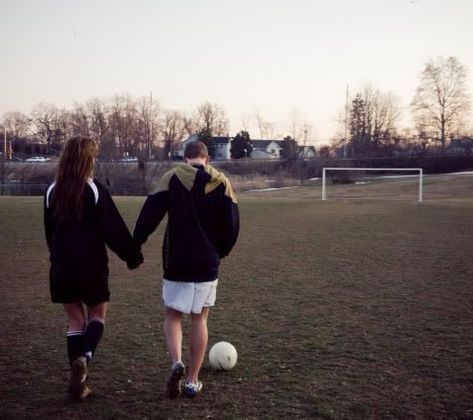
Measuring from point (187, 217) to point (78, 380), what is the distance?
1.35m

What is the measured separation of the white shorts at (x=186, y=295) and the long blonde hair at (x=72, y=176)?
2.73 ft

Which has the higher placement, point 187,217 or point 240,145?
point 240,145

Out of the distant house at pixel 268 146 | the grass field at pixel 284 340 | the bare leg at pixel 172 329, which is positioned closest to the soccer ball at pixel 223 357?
the grass field at pixel 284 340

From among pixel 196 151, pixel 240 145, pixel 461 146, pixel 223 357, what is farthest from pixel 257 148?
pixel 196 151

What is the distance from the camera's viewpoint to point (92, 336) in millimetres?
4012

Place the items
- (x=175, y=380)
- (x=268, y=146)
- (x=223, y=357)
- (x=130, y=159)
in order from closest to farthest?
(x=175, y=380) → (x=223, y=357) → (x=130, y=159) → (x=268, y=146)

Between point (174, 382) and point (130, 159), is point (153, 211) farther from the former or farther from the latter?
point (130, 159)

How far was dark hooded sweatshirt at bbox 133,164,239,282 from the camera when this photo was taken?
3922mm

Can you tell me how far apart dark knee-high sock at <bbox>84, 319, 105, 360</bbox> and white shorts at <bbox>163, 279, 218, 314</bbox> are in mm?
559

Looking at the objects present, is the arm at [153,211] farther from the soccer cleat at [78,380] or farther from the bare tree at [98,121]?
the bare tree at [98,121]

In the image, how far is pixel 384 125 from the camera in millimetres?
76125

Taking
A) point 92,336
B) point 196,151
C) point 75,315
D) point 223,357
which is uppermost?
point 196,151

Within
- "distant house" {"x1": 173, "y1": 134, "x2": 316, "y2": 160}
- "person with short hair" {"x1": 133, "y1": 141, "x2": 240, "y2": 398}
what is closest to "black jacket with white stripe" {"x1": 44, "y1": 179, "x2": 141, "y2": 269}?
"person with short hair" {"x1": 133, "y1": 141, "x2": 240, "y2": 398}

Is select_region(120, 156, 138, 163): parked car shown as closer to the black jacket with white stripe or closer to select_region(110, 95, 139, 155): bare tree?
select_region(110, 95, 139, 155): bare tree
